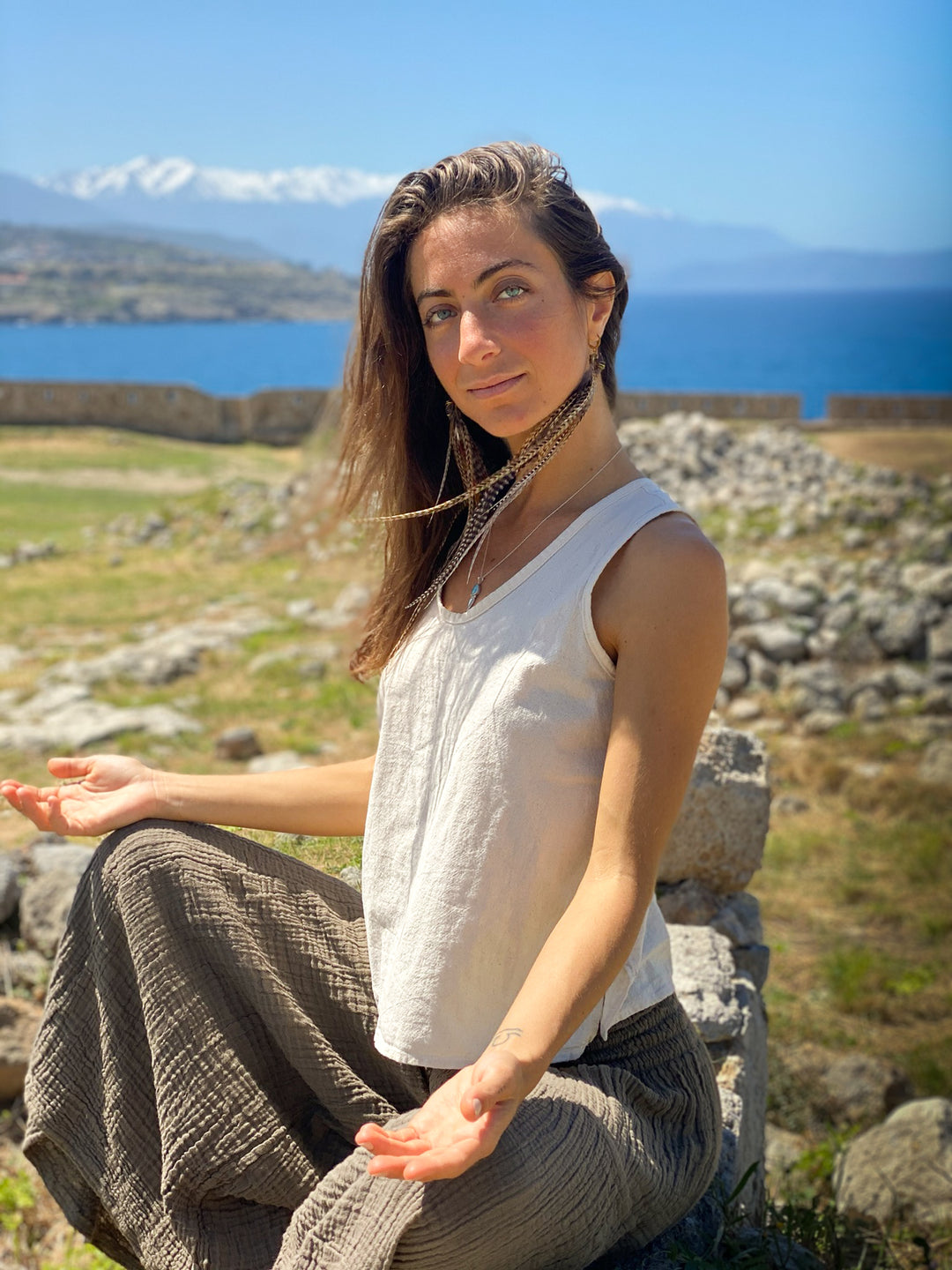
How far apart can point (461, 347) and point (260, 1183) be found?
120cm

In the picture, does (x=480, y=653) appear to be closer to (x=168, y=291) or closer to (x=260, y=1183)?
(x=260, y=1183)

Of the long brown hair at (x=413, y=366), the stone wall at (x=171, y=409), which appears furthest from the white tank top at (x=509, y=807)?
the stone wall at (x=171, y=409)

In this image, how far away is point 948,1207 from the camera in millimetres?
3215

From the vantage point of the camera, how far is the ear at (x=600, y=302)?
1834 millimetres

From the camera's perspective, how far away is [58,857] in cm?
423

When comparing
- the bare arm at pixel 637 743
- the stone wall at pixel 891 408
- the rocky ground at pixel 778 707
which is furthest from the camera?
the stone wall at pixel 891 408

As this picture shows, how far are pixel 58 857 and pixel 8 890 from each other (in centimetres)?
31

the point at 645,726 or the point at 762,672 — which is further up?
the point at 645,726

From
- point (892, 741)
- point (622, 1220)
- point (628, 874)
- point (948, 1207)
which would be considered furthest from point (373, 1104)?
point (892, 741)

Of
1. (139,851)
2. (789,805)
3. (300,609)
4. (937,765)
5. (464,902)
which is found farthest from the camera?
(300,609)

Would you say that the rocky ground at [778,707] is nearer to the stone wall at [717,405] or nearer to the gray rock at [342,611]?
the gray rock at [342,611]

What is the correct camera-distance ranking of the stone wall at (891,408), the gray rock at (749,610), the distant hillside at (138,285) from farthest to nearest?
1. the distant hillside at (138,285)
2. the stone wall at (891,408)
3. the gray rock at (749,610)

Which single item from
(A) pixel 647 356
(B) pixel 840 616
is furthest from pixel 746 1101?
(A) pixel 647 356

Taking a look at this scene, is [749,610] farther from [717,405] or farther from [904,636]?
[717,405]
